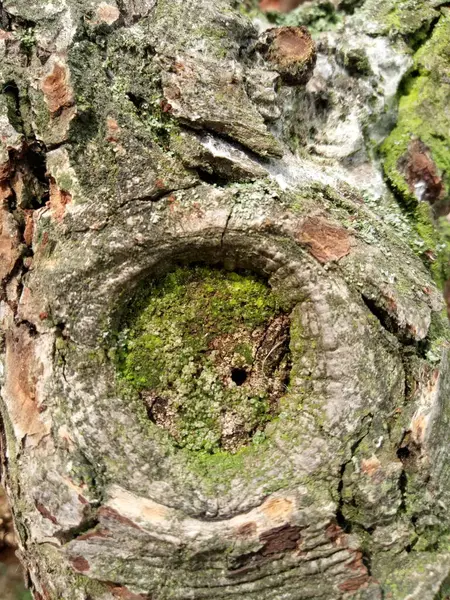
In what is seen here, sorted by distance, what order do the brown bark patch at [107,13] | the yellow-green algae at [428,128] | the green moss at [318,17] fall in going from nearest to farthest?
the brown bark patch at [107,13]
the yellow-green algae at [428,128]
the green moss at [318,17]

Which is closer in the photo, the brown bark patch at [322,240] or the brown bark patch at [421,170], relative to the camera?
the brown bark patch at [322,240]

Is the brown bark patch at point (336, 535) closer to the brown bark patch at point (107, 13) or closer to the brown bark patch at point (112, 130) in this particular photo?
the brown bark patch at point (112, 130)

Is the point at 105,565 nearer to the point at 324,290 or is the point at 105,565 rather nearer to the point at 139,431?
the point at 139,431

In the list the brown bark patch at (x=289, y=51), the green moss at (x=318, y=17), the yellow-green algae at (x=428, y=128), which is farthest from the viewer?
the green moss at (x=318, y=17)

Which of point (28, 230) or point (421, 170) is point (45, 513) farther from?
point (421, 170)

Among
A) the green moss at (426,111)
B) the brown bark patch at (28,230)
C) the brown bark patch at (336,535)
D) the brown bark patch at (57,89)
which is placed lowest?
the brown bark patch at (336,535)

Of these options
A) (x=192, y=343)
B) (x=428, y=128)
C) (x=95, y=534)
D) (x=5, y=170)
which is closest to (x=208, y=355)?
(x=192, y=343)

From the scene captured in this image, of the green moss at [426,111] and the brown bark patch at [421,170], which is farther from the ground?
the green moss at [426,111]

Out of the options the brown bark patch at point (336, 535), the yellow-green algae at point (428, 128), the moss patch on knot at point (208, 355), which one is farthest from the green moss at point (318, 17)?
the brown bark patch at point (336, 535)
